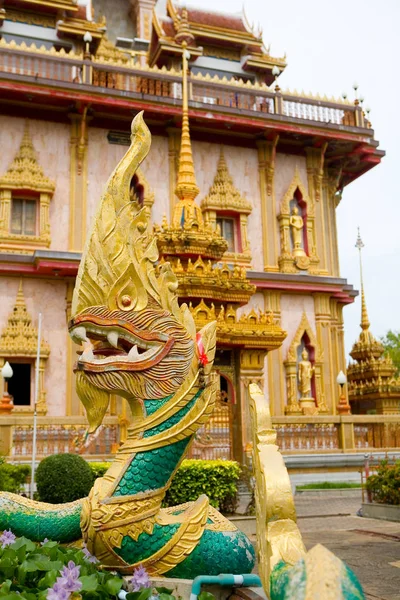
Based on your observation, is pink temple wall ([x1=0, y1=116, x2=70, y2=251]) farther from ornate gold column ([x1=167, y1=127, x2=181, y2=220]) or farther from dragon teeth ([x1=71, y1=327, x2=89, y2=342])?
dragon teeth ([x1=71, y1=327, x2=89, y2=342])

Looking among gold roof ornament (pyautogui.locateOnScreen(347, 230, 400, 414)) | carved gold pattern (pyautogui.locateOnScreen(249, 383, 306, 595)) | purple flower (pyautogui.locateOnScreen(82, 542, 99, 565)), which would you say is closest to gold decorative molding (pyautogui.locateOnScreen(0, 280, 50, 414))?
gold roof ornament (pyautogui.locateOnScreen(347, 230, 400, 414))

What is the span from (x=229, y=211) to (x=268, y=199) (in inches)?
57.5

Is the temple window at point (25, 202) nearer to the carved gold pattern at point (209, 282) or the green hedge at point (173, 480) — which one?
the carved gold pattern at point (209, 282)

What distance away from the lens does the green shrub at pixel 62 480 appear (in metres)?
7.61

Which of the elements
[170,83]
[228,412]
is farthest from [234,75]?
[228,412]

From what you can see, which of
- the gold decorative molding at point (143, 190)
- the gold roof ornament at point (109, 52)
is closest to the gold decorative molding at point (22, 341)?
the gold decorative molding at point (143, 190)

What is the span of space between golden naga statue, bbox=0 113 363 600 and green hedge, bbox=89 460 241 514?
4359 mm

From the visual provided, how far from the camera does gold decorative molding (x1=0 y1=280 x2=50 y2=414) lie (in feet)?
52.1

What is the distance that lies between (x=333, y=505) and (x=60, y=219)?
1023cm

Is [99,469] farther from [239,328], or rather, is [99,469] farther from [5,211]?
[5,211]

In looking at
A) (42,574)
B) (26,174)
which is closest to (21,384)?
(26,174)

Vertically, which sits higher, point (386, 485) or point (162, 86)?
point (162, 86)

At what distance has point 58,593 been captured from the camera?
2.52 meters

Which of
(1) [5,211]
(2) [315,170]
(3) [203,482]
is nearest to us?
(3) [203,482]
